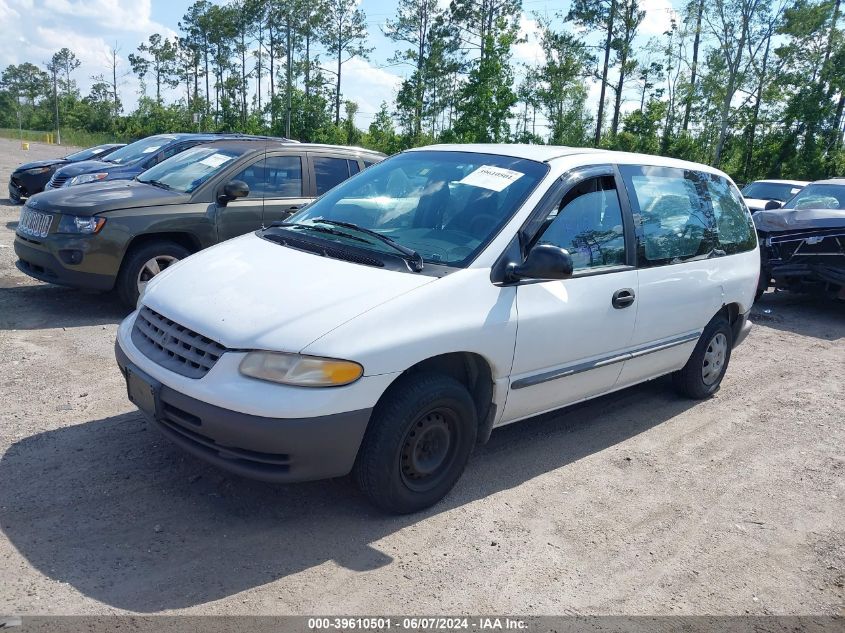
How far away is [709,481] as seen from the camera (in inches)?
175

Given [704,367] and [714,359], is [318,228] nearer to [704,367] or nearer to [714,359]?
[704,367]

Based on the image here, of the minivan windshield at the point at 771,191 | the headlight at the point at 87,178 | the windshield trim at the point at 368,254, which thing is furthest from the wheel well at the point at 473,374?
the minivan windshield at the point at 771,191

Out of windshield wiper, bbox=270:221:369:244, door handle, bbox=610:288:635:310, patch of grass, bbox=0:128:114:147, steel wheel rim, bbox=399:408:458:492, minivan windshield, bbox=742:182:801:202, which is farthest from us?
patch of grass, bbox=0:128:114:147

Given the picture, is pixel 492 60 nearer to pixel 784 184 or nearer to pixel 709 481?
pixel 784 184

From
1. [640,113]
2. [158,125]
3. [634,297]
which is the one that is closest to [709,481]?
[634,297]

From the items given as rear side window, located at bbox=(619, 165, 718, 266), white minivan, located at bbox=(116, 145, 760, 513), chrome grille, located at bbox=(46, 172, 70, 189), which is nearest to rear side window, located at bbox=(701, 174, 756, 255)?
rear side window, located at bbox=(619, 165, 718, 266)

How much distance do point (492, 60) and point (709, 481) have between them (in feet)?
58.8

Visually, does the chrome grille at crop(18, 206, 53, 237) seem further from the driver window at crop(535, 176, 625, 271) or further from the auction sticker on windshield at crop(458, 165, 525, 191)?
the driver window at crop(535, 176, 625, 271)

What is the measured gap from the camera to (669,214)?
5023mm

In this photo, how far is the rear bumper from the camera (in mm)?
3078

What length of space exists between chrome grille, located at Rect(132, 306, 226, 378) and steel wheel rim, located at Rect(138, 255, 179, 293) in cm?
327

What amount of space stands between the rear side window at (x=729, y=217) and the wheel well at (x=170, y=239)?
480 centimetres

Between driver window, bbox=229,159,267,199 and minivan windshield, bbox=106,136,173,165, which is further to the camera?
minivan windshield, bbox=106,136,173,165

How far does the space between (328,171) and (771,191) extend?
1165 cm
